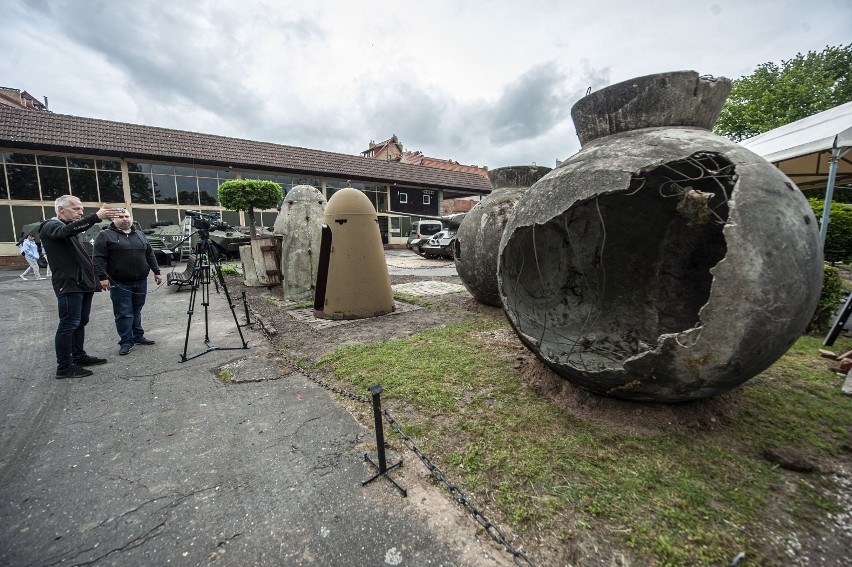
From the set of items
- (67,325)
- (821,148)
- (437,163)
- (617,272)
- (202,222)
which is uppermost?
(437,163)

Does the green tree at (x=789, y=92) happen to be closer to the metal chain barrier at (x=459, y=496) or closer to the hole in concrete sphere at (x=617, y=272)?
the hole in concrete sphere at (x=617, y=272)

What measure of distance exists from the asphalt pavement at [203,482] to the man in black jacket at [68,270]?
0.34 meters

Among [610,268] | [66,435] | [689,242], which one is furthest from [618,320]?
[66,435]

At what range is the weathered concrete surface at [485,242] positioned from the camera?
19.0 ft

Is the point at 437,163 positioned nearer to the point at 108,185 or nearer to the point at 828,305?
the point at 108,185

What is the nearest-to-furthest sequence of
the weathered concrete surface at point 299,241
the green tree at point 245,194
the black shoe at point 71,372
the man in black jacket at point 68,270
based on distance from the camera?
the man in black jacket at point 68,270
the black shoe at point 71,372
the weathered concrete surface at point 299,241
the green tree at point 245,194

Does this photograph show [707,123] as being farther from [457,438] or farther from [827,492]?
[457,438]

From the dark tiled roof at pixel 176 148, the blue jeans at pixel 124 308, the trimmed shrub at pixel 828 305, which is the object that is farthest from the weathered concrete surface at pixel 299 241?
the dark tiled roof at pixel 176 148

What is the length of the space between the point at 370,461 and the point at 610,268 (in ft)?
9.93

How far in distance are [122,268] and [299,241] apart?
3.16 metres

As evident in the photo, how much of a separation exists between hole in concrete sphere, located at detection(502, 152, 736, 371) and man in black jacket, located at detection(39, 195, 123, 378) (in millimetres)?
4693

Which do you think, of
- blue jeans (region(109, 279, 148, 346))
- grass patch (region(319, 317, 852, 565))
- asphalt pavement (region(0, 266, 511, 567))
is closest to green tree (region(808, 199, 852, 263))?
grass patch (region(319, 317, 852, 565))

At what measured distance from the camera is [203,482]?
7.48ft

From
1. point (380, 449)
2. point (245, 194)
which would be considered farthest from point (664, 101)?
point (245, 194)
